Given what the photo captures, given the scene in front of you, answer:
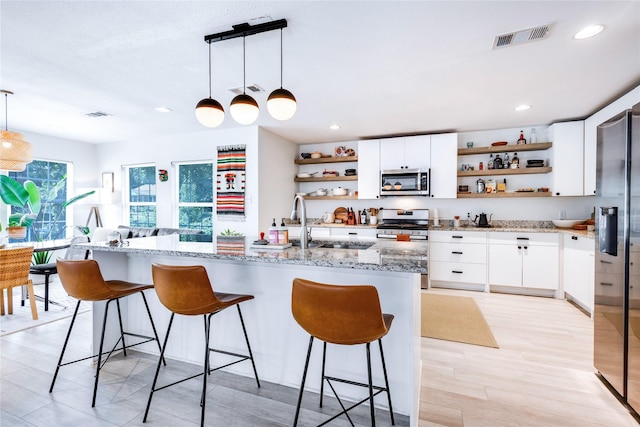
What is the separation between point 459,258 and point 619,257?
272 centimetres

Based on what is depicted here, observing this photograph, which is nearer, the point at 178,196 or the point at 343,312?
the point at 343,312

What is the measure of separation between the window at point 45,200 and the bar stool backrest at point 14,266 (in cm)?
264

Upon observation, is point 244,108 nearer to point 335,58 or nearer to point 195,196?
point 335,58

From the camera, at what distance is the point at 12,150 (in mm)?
3527

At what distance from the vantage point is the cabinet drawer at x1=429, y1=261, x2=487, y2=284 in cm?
457

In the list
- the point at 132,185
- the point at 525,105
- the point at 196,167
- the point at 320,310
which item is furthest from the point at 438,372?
the point at 132,185

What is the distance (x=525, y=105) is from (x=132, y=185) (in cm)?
654

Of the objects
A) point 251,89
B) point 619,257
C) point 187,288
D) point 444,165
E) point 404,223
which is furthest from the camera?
point 404,223

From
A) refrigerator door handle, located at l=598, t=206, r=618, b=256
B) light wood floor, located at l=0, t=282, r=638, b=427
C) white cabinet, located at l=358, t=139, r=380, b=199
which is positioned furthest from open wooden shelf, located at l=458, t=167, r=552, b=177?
refrigerator door handle, located at l=598, t=206, r=618, b=256

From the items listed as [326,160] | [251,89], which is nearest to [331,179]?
[326,160]

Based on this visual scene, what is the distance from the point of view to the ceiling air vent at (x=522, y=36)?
7.18 feet

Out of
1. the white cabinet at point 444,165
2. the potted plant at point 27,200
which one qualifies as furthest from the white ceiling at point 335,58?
the potted plant at point 27,200

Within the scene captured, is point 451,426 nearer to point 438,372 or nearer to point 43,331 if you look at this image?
point 438,372

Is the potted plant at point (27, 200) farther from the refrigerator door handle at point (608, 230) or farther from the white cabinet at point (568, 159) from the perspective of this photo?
the white cabinet at point (568, 159)
